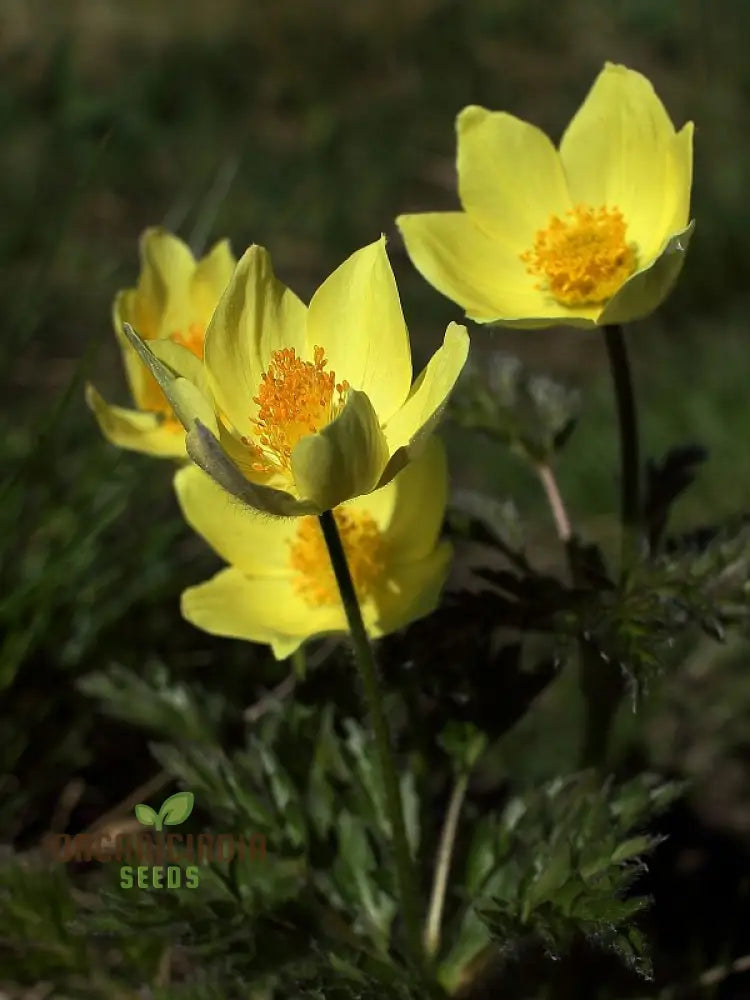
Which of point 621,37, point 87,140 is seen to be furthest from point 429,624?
point 621,37

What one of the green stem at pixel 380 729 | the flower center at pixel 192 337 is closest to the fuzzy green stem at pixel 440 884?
the green stem at pixel 380 729

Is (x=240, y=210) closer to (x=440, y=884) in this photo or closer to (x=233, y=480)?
(x=440, y=884)

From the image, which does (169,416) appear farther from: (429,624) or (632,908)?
(632,908)

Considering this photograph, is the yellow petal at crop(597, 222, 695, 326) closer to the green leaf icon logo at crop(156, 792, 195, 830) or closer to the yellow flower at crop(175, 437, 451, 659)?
the yellow flower at crop(175, 437, 451, 659)

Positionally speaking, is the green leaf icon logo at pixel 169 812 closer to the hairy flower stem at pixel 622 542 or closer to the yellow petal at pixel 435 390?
the hairy flower stem at pixel 622 542

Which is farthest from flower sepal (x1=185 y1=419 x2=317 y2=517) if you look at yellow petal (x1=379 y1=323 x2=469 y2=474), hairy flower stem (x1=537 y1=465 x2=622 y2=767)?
hairy flower stem (x1=537 y1=465 x2=622 y2=767)
